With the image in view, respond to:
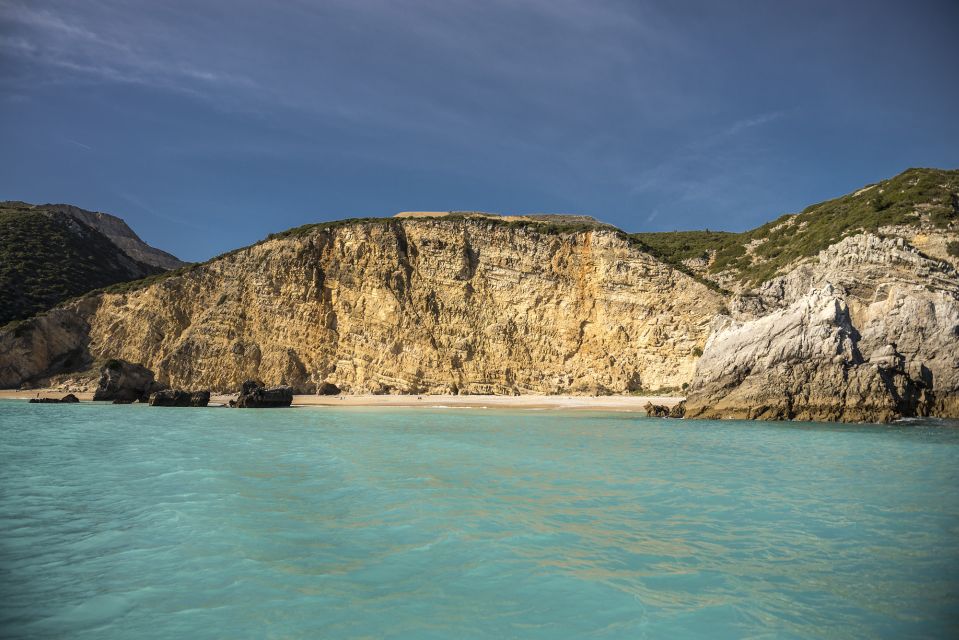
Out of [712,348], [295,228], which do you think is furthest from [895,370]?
[295,228]

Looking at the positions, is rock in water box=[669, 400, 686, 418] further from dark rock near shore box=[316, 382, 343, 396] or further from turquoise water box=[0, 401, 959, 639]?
dark rock near shore box=[316, 382, 343, 396]

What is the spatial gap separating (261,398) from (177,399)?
5.33 metres

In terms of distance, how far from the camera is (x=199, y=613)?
450cm

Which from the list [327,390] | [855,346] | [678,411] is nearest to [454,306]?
[327,390]

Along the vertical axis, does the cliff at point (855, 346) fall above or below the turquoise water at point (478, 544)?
above

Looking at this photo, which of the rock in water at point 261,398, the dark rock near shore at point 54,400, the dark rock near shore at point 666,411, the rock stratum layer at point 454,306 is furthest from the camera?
the rock stratum layer at point 454,306

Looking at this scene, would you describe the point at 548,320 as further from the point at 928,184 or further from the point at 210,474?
the point at 210,474

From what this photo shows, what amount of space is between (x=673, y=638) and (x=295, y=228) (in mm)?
49238

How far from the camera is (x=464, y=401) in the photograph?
35438 millimetres

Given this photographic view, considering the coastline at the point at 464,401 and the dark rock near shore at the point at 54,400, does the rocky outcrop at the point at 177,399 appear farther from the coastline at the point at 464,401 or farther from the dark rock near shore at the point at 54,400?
the dark rock near shore at the point at 54,400

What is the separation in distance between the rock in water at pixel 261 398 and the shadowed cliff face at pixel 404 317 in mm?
8205

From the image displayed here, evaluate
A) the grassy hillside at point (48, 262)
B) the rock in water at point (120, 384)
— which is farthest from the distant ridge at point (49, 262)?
the rock in water at point (120, 384)

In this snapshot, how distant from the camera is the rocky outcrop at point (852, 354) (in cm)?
2238

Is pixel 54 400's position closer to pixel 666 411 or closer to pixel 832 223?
pixel 666 411
